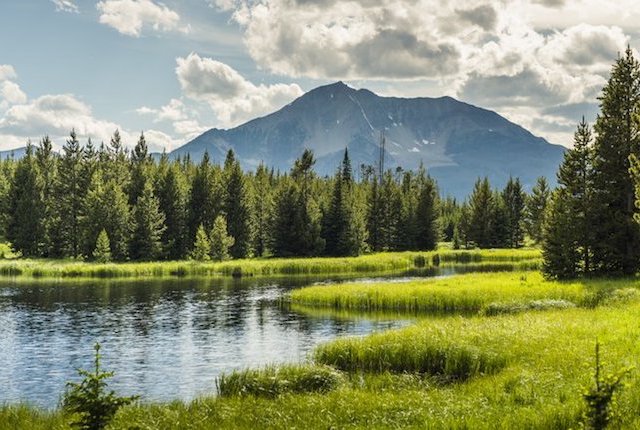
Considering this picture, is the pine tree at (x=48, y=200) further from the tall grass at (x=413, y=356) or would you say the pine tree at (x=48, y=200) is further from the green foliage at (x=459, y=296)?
the tall grass at (x=413, y=356)

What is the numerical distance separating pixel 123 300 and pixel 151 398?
35832mm

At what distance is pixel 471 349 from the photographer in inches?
1010

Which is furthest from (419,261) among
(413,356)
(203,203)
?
(413,356)

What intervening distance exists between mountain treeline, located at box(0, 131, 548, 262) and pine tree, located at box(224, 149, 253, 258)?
0.18 m

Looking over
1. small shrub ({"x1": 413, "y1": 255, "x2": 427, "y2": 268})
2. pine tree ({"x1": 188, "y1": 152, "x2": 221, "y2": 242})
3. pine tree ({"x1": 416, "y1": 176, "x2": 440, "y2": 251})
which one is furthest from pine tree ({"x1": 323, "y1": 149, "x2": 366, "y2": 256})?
pine tree ({"x1": 188, "y1": 152, "x2": 221, "y2": 242})

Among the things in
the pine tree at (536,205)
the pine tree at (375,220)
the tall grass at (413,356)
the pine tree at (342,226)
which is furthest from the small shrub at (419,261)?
the tall grass at (413,356)

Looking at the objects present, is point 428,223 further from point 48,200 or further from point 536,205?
point 48,200

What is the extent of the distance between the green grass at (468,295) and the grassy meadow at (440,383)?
246 cm

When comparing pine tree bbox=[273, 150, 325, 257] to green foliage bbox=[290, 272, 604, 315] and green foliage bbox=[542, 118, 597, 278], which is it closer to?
green foliage bbox=[290, 272, 604, 315]

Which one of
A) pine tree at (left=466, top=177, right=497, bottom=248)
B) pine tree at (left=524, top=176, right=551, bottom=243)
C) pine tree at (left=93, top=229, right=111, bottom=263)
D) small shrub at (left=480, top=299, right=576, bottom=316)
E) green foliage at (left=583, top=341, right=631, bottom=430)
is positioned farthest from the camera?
pine tree at (left=466, top=177, right=497, bottom=248)

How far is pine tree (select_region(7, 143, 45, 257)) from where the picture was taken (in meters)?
105

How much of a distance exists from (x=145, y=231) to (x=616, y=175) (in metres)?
72.5

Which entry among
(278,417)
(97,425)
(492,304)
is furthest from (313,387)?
(492,304)

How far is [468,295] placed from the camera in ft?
159
